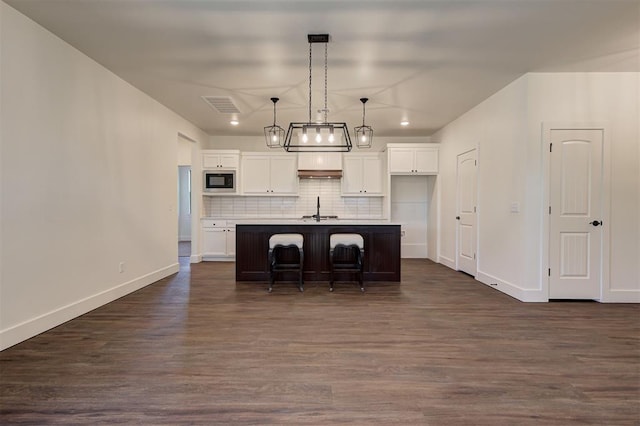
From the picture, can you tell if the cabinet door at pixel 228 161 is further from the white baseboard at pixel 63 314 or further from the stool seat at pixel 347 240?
the stool seat at pixel 347 240

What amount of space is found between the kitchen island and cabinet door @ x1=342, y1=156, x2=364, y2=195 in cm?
219

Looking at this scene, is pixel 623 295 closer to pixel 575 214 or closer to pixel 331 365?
pixel 575 214

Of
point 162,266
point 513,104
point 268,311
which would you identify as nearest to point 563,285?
point 513,104

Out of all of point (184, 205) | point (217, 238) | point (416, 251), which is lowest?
point (416, 251)

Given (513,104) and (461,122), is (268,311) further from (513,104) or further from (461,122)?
(461,122)

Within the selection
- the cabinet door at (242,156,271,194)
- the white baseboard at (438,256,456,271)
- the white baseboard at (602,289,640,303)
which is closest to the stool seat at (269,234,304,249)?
the cabinet door at (242,156,271,194)

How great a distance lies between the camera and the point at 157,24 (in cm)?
279

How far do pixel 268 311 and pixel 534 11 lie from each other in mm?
3684

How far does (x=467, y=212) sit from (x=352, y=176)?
2.50m

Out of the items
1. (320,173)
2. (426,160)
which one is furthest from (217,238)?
(426,160)

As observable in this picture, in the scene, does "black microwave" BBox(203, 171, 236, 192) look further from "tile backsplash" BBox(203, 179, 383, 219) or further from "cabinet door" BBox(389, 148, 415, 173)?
"cabinet door" BBox(389, 148, 415, 173)

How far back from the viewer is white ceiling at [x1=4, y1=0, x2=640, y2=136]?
2.56 m

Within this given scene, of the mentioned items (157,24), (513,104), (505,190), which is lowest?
(505,190)

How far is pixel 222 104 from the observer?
491cm
